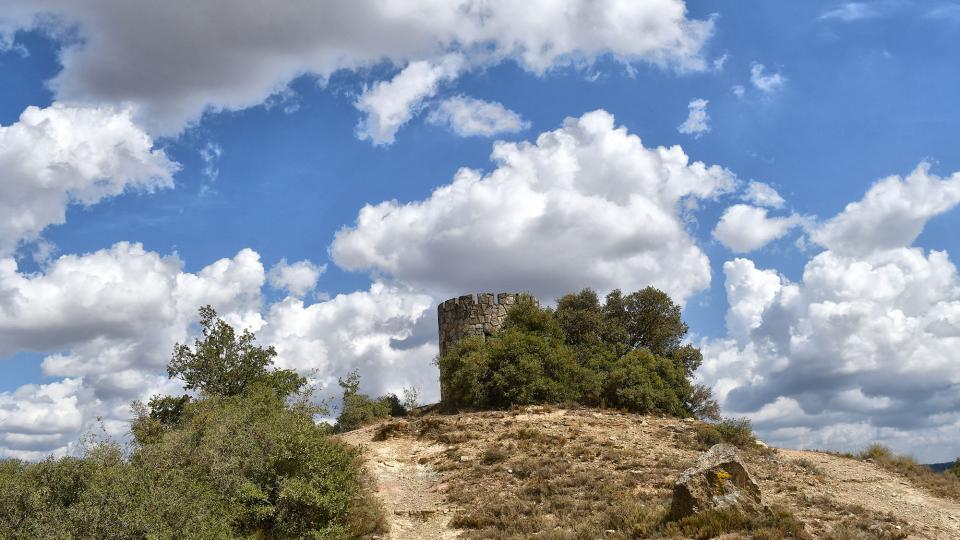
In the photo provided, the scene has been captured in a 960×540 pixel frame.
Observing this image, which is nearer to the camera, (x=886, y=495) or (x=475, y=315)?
(x=886, y=495)

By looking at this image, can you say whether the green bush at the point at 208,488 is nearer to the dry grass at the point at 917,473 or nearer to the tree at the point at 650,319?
the dry grass at the point at 917,473

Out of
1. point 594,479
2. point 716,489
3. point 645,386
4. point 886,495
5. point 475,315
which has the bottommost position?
point 886,495

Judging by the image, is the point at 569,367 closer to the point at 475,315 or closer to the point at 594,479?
the point at 475,315

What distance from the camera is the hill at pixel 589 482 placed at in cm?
1576

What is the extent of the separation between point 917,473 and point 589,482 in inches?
446

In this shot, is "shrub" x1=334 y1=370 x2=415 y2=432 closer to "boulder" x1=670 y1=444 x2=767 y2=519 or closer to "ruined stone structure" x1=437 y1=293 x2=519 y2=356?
"ruined stone structure" x1=437 y1=293 x2=519 y2=356

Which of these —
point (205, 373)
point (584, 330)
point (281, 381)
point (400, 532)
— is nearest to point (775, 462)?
point (400, 532)

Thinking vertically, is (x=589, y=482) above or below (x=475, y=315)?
below

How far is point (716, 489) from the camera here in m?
15.3

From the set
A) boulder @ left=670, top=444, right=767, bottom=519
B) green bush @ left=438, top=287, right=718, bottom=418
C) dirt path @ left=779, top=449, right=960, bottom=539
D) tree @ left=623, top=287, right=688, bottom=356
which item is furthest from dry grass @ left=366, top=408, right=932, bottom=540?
tree @ left=623, top=287, right=688, bottom=356

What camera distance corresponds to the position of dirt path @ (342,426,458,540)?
17.5 meters

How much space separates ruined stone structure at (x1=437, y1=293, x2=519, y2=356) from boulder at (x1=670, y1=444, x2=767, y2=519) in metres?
18.7

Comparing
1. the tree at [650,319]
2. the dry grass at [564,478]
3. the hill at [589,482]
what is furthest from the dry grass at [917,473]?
the tree at [650,319]

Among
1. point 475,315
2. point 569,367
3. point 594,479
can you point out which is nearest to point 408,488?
point 594,479
